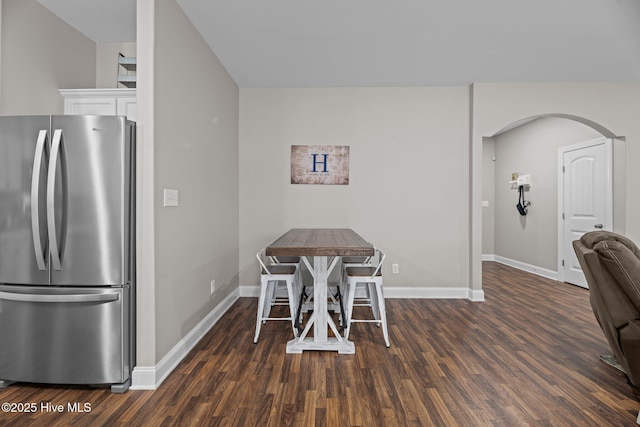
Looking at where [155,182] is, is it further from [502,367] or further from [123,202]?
[502,367]

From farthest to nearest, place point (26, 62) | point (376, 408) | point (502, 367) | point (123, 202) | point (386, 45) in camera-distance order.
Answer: point (386, 45), point (26, 62), point (502, 367), point (123, 202), point (376, 408)

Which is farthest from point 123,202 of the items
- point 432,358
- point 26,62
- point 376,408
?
point 432,358

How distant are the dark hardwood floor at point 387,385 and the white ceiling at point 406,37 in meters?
2.73

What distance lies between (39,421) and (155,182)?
4.72 ft

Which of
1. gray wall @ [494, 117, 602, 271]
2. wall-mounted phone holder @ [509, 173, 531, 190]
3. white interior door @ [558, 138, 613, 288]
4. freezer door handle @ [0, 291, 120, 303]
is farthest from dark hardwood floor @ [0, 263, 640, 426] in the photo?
wall-mounted phone holder @ [509, 173, 531, 190]

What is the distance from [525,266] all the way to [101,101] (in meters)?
6.73

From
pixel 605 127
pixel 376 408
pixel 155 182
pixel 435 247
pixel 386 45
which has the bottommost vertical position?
pixel 376 408

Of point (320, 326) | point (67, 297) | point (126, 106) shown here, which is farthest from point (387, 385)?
point (126, 106)

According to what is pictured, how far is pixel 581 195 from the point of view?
15.8ft

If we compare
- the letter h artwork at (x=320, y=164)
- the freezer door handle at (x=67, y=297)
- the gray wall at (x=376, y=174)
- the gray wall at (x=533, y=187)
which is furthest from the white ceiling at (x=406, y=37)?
the freezer door handle at (x=67, y=297)

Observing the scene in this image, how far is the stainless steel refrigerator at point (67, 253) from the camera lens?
6.55 feet

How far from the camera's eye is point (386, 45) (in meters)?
3.20

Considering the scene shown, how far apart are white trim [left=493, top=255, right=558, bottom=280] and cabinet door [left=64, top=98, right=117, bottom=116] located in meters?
6.31

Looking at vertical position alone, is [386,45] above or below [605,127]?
above
